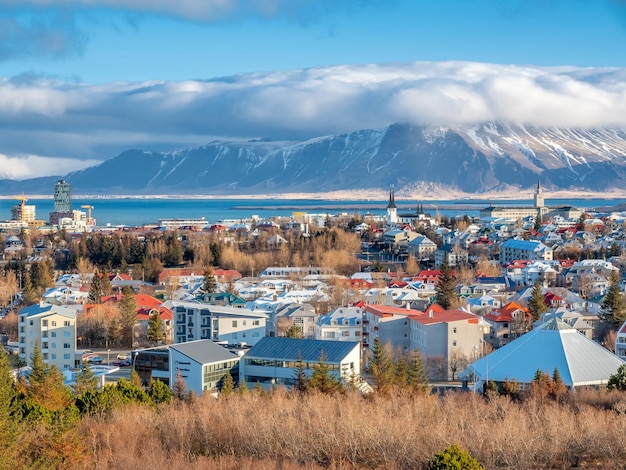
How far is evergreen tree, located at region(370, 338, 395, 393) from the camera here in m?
18.7

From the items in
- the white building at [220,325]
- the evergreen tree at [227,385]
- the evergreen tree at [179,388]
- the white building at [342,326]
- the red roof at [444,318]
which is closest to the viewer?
the evergreen tree at [227,385]

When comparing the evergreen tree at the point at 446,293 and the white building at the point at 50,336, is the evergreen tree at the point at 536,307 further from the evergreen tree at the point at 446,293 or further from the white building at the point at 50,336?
the white building at the point at 50,336

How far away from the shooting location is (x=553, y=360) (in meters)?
21.3

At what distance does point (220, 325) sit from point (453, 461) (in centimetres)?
1501

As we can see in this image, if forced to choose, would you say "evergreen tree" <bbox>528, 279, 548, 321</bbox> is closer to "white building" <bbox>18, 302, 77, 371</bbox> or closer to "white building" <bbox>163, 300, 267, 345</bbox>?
"white building" <bbox>163, 300, 267, 345</bbox>

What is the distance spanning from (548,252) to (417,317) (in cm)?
2651

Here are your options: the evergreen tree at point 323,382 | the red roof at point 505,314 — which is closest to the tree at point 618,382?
the evergreen tree at point 323,382

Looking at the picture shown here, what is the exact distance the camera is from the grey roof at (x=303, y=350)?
20594 mm

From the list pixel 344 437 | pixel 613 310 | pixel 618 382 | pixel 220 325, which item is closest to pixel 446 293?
pixel 613 310

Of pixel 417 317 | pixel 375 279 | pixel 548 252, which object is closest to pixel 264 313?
pixel 417 317

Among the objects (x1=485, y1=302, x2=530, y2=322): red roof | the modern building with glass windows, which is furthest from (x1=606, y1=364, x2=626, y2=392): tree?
(x1=485, y1=302, x2=530, y2=322): red roof

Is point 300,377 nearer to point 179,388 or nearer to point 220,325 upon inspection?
point 179,388

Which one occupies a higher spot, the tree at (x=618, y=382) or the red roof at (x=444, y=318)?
the red roof at (x=444, y=318)

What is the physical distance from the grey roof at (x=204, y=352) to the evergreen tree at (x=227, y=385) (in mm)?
380
